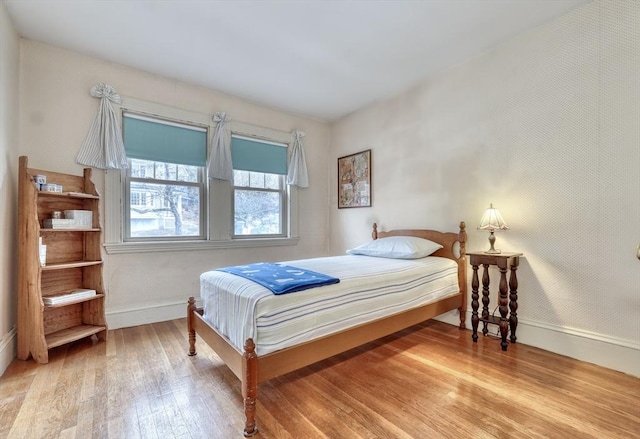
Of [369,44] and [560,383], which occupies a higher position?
[369,44]

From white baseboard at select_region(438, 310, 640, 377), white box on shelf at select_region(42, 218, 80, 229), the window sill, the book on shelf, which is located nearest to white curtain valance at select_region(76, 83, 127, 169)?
white box on shelf at select_region(42, 218, 80, 229)

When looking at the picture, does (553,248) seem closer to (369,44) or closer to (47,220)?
(369,44)

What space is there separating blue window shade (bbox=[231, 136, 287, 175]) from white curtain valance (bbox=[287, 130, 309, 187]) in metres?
0.10

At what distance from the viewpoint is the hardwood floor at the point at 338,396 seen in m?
1.50

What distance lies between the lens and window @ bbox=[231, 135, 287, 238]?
12.4 ft

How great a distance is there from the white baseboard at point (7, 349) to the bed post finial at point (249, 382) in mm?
1916

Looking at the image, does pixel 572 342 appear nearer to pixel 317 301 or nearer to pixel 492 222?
pixel 492 222

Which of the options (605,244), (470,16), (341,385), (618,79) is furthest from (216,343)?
(618,79)

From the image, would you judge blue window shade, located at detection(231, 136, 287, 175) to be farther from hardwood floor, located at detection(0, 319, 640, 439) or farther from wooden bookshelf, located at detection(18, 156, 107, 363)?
hardwood floor, located at detection(0, 319, 640, 439)

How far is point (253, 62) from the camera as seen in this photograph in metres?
2.92

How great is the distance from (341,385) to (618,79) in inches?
115

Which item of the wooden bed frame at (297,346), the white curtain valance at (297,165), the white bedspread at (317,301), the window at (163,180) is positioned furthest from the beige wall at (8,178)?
the white curtain valance at (297,165)

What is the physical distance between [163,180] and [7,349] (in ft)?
6.10

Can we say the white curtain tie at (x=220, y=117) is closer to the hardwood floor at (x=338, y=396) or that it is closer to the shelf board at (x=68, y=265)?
the shelf board at (x=68, y=265)
